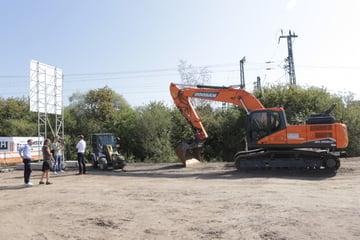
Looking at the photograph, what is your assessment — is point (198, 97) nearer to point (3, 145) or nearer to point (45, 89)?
point (45, 89)

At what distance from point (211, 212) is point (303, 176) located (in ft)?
22.1

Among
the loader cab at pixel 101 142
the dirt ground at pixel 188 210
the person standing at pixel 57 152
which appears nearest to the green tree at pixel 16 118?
the person standing at pixel 57 152

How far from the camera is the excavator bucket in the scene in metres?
15.7

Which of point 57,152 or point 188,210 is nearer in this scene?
point 188,210

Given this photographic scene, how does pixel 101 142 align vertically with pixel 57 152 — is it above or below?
above

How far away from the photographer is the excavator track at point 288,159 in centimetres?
1225

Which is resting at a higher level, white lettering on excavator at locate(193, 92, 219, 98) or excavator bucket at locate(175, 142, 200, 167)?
white lettering on excavator at locate(193, 92, 219, 98)

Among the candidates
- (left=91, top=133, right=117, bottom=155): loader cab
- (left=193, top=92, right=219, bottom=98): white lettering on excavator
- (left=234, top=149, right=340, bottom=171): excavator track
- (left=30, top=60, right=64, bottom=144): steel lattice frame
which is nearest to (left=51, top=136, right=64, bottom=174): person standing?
(left=91, top=133, right=117, bottom=155): loader cab

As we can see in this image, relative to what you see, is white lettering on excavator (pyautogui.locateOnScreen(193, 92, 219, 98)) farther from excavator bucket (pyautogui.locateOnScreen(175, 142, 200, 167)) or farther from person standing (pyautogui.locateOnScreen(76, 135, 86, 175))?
person standing (pyautogui.locateOnScreen(76, 135, 86, 175))

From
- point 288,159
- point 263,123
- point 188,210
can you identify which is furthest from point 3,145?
point 188,210

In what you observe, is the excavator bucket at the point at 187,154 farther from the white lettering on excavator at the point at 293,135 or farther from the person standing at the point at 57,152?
the person standing at the point at 57,152

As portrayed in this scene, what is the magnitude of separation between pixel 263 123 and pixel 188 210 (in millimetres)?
7289

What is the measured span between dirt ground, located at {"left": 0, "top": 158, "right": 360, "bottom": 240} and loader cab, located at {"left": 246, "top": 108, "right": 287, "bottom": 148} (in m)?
2.36

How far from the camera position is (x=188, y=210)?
696 centimetres
